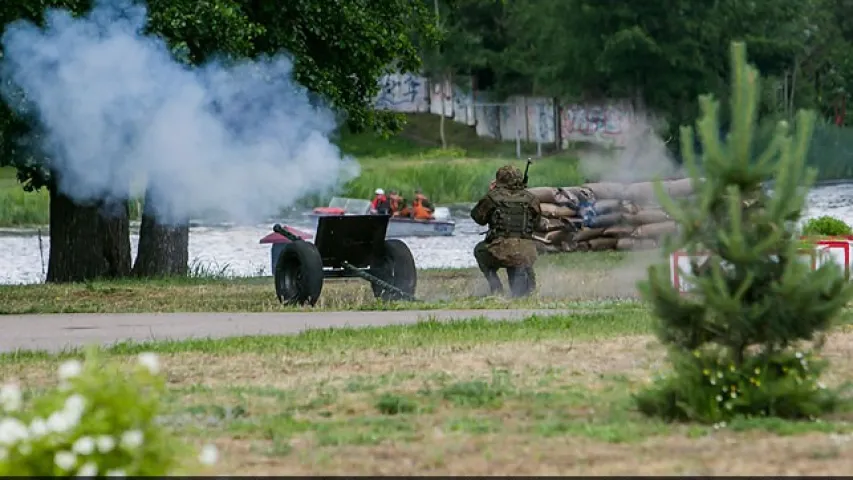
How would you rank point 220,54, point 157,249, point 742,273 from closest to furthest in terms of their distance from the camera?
point 742,273, point 220,54, point 157,249

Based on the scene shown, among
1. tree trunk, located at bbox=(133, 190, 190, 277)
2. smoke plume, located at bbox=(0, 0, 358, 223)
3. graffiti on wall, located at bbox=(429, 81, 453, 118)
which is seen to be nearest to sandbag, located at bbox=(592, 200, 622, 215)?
tree trunk, located at bbox=(133, 190, 190, 277)

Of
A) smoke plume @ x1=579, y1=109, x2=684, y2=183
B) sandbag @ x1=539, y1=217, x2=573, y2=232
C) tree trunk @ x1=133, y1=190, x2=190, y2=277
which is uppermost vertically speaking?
smoke plume @ x1=579, y1=109, x2=684, y2=183

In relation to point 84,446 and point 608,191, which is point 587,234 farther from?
point 84,446

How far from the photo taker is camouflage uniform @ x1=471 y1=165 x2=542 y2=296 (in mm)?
19766

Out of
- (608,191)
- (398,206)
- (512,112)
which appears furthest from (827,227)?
(512,112)

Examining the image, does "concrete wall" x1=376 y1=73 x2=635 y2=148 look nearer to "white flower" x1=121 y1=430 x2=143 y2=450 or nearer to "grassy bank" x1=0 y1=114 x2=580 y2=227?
"grassy bank" x1=0 y1=114 x2=580 y2=227

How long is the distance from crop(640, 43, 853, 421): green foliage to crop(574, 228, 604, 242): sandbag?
22.1m

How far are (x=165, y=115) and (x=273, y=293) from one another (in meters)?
2.41

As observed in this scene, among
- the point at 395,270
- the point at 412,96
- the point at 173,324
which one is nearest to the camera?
the point at 173,324

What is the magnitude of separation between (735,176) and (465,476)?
93.1 inches

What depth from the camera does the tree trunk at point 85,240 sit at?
2462 centimetres

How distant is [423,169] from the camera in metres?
56.4

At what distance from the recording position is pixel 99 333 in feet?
49.5

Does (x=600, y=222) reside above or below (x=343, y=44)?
below
